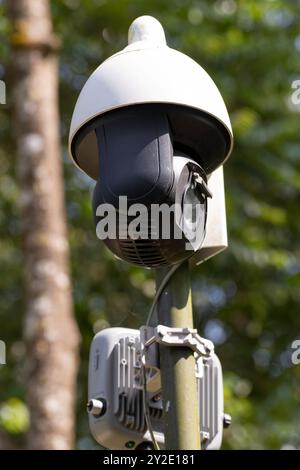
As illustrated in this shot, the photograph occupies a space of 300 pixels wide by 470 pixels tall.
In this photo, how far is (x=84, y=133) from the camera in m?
2.28

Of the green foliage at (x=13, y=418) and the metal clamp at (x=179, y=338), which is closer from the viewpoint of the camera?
the metal clamp at (x=179, y=338)

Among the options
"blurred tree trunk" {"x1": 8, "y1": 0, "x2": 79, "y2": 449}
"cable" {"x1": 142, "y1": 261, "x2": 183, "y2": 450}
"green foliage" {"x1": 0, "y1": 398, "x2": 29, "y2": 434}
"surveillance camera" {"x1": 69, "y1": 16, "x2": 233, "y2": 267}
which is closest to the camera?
"surveillance camera" {"x1": 69, "y1": 16, "x2": 233, "y2": 267}

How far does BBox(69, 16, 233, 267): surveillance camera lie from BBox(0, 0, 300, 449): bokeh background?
4209mm

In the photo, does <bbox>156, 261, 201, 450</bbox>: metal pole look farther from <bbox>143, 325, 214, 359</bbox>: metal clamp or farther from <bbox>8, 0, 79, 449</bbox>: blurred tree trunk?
<bbox>8, 0, 79, 449</bbox>: blurred tree trunk

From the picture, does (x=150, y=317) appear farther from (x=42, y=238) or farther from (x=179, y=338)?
(x=42, y=238)

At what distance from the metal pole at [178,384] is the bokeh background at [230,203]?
421 centimetres

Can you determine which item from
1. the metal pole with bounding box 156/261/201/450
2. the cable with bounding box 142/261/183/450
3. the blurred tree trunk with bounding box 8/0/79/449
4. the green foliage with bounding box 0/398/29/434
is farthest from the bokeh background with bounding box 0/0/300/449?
the metal pole with bounding box 156/261/201/450

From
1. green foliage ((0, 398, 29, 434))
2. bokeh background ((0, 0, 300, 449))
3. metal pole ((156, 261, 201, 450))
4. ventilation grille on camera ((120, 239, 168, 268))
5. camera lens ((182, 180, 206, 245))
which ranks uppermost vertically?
bokeh background ((0, 0, 300, 449))

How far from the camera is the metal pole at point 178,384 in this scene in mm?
2129

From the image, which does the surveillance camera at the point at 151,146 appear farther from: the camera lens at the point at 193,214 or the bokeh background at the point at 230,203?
the bokeh background at the point at 230,203

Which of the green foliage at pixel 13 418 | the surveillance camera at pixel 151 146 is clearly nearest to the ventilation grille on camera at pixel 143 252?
the surveillance camera at pixel 151 146

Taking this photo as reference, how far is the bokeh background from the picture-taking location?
6.79 m
